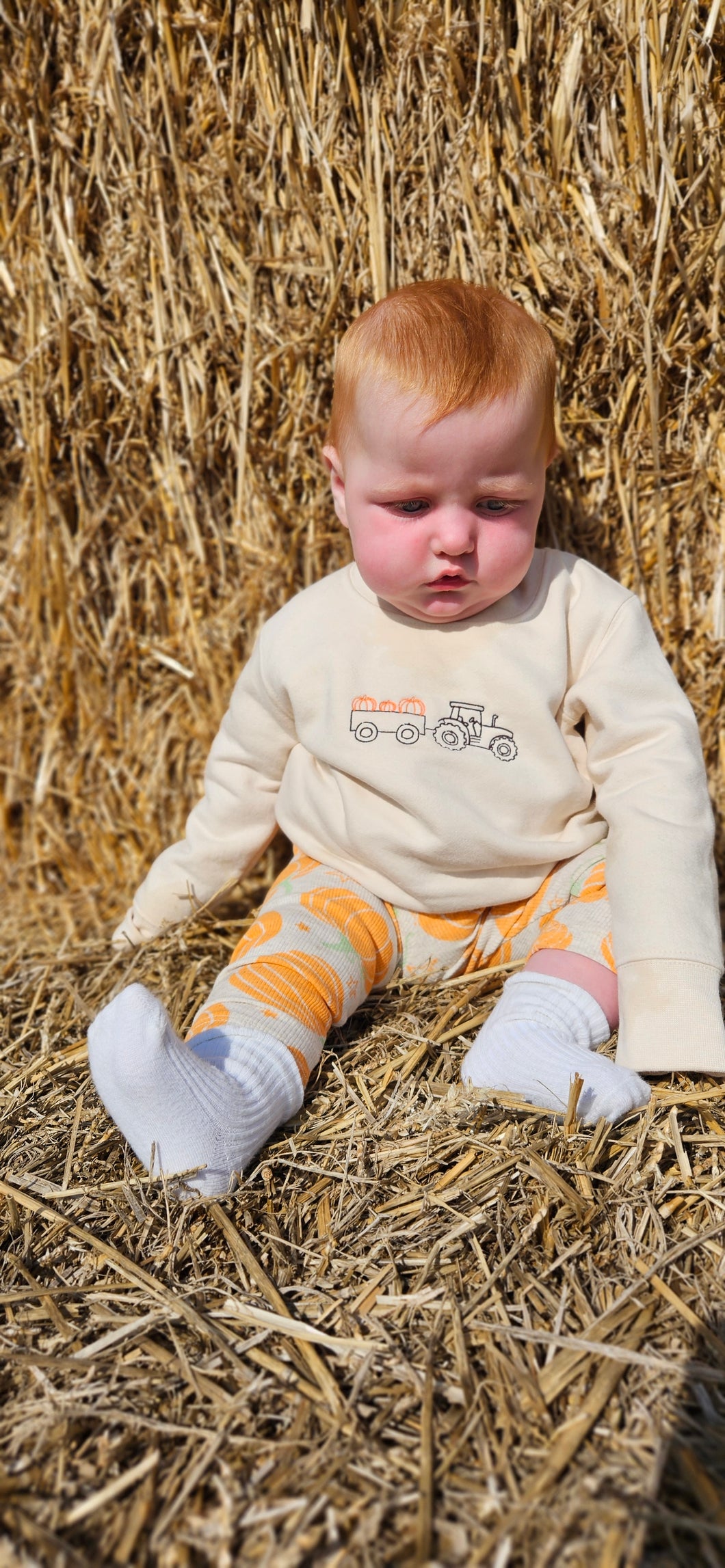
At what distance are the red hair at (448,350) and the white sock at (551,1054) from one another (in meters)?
0.81

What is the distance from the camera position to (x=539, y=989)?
1556mm

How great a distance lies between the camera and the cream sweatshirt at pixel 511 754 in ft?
5.14

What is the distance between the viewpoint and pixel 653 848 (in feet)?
5.16

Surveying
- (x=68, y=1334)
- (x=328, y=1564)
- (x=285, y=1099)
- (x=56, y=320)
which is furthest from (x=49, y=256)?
(x=328, y=1564)

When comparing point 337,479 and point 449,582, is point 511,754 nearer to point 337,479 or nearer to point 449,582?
point 449,582

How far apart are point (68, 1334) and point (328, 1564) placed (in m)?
0.40

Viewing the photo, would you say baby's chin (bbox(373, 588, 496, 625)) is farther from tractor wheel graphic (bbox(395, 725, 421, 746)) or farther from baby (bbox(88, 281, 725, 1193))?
tractor wheel graphic (bbox(395, 725, 421, 746))

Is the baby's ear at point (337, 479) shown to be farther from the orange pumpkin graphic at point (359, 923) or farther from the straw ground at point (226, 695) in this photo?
the orange pumpkin graphic at point (359, 923)

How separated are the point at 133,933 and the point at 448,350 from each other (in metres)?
1.18

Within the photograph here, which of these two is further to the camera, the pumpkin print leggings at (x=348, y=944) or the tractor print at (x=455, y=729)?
the tractor print at (x=455, y=729)

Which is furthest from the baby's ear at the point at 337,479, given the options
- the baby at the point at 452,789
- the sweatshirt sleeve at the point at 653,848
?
the sweatshirt sleeve at the point at 653,848

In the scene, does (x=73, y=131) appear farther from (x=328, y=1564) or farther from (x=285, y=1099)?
(x=328, y=1564)

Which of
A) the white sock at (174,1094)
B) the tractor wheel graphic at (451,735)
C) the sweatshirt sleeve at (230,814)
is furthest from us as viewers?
the sweatshirt sleeve at (230,814)

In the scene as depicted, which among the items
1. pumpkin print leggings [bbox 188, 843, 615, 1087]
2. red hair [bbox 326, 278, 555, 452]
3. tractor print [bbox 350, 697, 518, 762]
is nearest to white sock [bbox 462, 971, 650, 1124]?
pumpkin print leggings [bbox 188, 843, 615, 1087]
